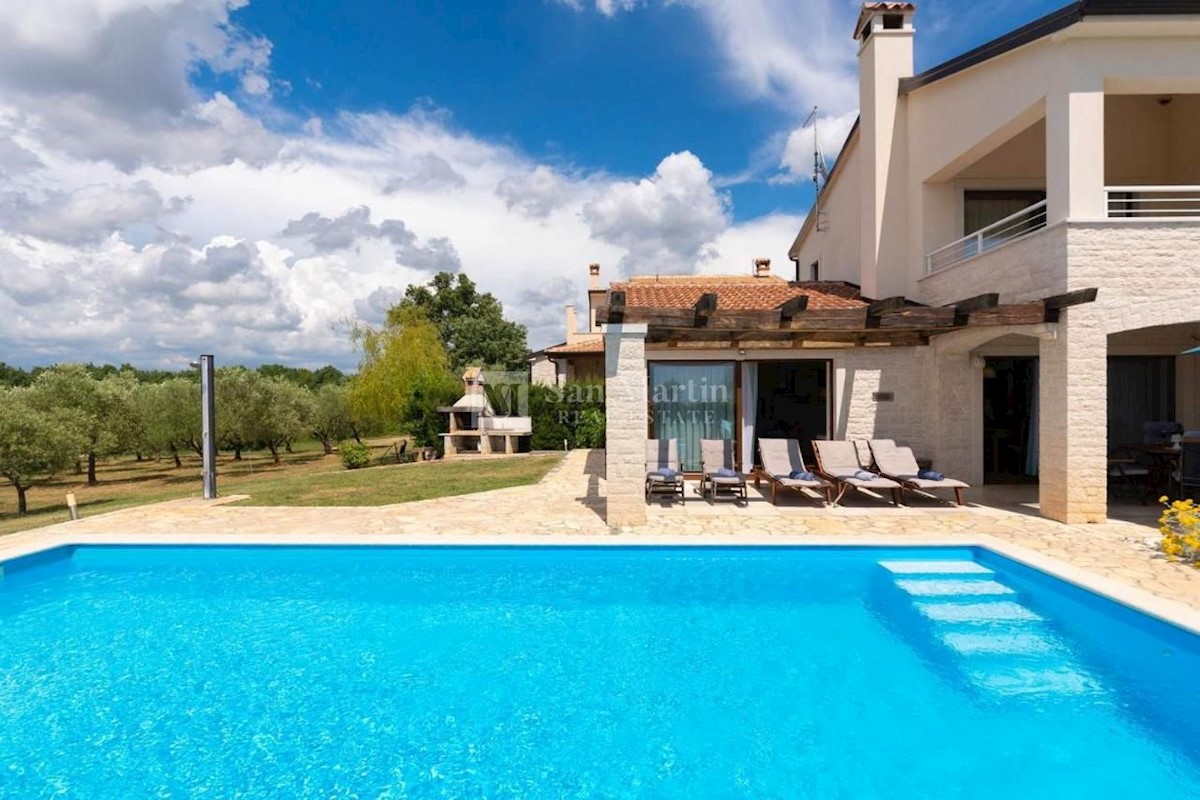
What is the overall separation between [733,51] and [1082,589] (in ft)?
57.3

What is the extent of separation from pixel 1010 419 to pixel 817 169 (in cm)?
1187

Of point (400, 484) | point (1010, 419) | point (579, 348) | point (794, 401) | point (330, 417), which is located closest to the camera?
point (1010, 419)

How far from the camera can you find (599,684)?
4.90 meters

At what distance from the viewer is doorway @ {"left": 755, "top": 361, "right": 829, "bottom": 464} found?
13.7 m

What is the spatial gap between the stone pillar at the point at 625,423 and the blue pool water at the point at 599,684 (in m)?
1.58

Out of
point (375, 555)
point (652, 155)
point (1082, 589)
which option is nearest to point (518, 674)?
point (375, 555)

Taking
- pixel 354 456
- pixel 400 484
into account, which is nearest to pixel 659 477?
pixel 400 484

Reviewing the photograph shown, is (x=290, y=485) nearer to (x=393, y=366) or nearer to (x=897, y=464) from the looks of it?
(x=393, y=366)

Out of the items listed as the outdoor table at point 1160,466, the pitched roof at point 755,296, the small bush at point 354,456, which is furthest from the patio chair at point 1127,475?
the small bush at point 354,456

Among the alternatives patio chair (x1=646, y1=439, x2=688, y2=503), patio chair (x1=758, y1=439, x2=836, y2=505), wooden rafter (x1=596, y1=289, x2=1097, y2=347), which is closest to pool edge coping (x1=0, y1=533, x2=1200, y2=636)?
patio chair (x1=646, y1=439, x2=688, y2=503)

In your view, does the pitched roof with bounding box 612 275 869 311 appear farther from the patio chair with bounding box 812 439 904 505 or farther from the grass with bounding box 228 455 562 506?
the grass with bounding box 228 455 562 506

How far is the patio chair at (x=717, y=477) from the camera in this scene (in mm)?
10799

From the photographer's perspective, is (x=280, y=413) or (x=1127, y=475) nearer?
(x=1127, y=475)

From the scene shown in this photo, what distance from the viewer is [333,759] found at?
12.8 ft
